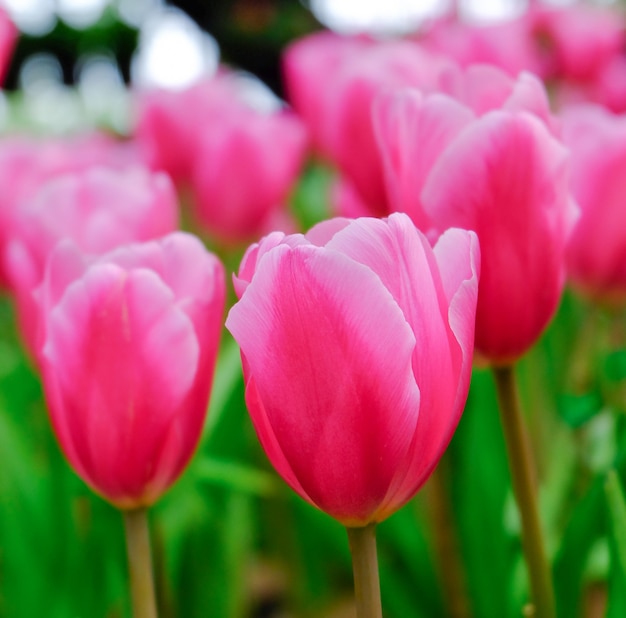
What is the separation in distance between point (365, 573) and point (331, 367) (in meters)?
0.09

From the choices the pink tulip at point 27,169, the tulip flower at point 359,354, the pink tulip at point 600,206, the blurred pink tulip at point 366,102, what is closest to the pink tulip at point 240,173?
the pink tulip at point 27,169

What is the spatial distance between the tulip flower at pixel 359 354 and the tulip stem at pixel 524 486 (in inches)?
4.4

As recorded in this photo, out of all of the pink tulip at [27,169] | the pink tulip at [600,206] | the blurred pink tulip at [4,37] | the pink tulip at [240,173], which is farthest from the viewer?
the pink tulip at [240,173]

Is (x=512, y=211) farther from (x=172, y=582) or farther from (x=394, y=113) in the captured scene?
(x=172, y=582)

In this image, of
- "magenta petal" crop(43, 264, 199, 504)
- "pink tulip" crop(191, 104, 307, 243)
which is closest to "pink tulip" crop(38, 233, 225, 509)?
"magenta petal" crop(43, 264, 199, 504)

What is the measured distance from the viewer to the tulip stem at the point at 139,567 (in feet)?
1.37

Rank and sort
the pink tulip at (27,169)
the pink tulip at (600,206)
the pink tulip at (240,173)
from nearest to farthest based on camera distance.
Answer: the pink tulip at (600,206) → the pink tulip at (27,169) → the pink tulip at (240,173)

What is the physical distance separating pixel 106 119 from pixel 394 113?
2.60 metres

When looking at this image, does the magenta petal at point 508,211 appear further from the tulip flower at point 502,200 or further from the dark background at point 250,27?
the dark background at point 250,27

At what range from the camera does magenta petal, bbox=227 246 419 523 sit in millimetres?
310

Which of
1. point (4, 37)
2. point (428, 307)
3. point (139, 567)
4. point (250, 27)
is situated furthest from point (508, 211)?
point (250, 27)

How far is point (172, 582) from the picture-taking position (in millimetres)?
767

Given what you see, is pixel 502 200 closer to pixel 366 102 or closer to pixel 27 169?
pixel 366 102

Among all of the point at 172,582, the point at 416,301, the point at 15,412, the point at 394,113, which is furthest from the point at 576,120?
the point at 15,412
